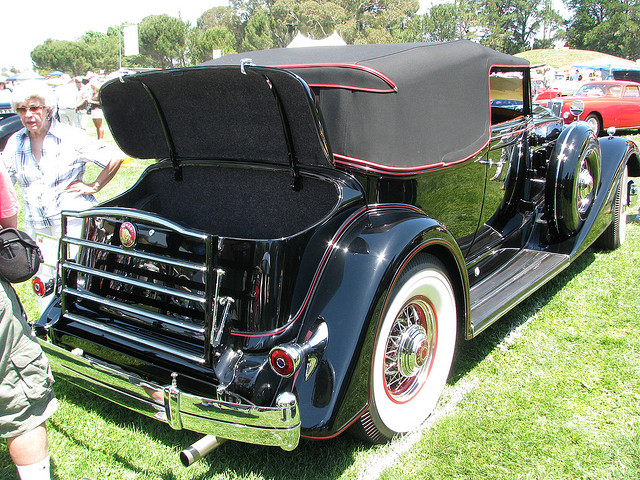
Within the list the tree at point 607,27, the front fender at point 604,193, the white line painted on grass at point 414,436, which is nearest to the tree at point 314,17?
the tree at point 607,27

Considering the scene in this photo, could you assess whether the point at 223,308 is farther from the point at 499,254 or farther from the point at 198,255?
the point at 499,254

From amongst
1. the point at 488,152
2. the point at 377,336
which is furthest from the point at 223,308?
the point at 488,152

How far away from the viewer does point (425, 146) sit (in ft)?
9.21

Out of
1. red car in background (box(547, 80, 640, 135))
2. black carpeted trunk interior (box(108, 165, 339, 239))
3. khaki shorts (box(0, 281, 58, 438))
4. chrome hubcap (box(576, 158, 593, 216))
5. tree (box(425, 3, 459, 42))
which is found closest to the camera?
khaki shorts (box(0, 281, 58, 438))

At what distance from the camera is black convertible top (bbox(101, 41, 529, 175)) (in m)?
2.49

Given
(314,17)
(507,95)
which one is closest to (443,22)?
Answer: (314,17)

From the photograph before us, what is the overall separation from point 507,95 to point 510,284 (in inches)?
72.6

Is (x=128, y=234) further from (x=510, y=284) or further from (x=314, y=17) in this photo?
(x=314, y=17)

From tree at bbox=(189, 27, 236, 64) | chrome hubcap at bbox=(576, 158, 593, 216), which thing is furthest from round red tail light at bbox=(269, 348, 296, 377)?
tree at bbox=(189, 27, 236, 64)

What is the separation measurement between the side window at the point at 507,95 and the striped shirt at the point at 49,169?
9.95ft

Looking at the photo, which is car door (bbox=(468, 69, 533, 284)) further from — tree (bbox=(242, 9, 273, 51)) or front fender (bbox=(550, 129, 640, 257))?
tree (bbox=(242, 9, 273, 51))

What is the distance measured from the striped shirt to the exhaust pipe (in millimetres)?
1997

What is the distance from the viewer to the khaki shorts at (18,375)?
5.94 ft

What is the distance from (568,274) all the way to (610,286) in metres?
0.37
